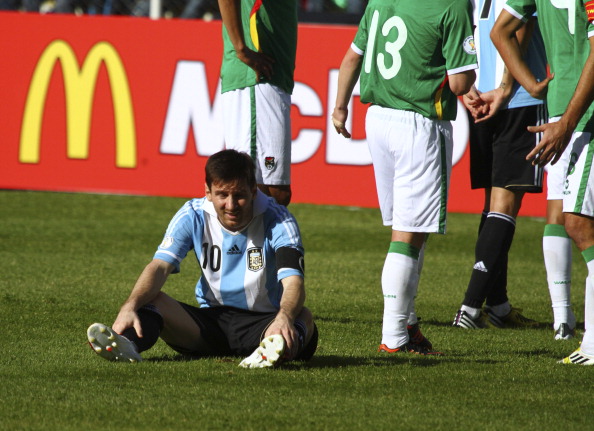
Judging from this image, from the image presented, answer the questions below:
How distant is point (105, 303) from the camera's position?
611cm

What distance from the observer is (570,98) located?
4523 millimetres

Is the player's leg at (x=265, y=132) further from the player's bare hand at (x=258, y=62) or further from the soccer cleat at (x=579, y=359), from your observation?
the soccer cleat at (x=579, y=359)

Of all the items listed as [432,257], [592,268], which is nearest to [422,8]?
[592,268]

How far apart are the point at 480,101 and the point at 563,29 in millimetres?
975

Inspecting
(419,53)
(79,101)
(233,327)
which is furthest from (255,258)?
(79,101)

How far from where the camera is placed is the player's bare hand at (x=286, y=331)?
13.2ft

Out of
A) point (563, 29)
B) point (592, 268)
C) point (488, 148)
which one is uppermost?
point (563, 29)

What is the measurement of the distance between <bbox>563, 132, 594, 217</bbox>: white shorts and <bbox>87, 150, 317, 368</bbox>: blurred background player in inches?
43.0

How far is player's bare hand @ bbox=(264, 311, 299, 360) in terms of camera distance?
13.2 feet

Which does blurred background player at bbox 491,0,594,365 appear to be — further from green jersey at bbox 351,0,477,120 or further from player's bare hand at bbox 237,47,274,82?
player's bare hand at bbox 237,47,274,82

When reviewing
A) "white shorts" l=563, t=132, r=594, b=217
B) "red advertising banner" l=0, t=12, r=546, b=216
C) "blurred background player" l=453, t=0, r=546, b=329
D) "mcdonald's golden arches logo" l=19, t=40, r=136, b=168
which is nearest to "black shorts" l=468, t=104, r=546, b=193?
"blurred background player" l=453, t=0, r=546, b=329

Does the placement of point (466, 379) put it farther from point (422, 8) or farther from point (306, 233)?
point (306, 233)

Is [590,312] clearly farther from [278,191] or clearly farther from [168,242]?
[278,191]

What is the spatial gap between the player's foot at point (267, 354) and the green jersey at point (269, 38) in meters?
1.97
